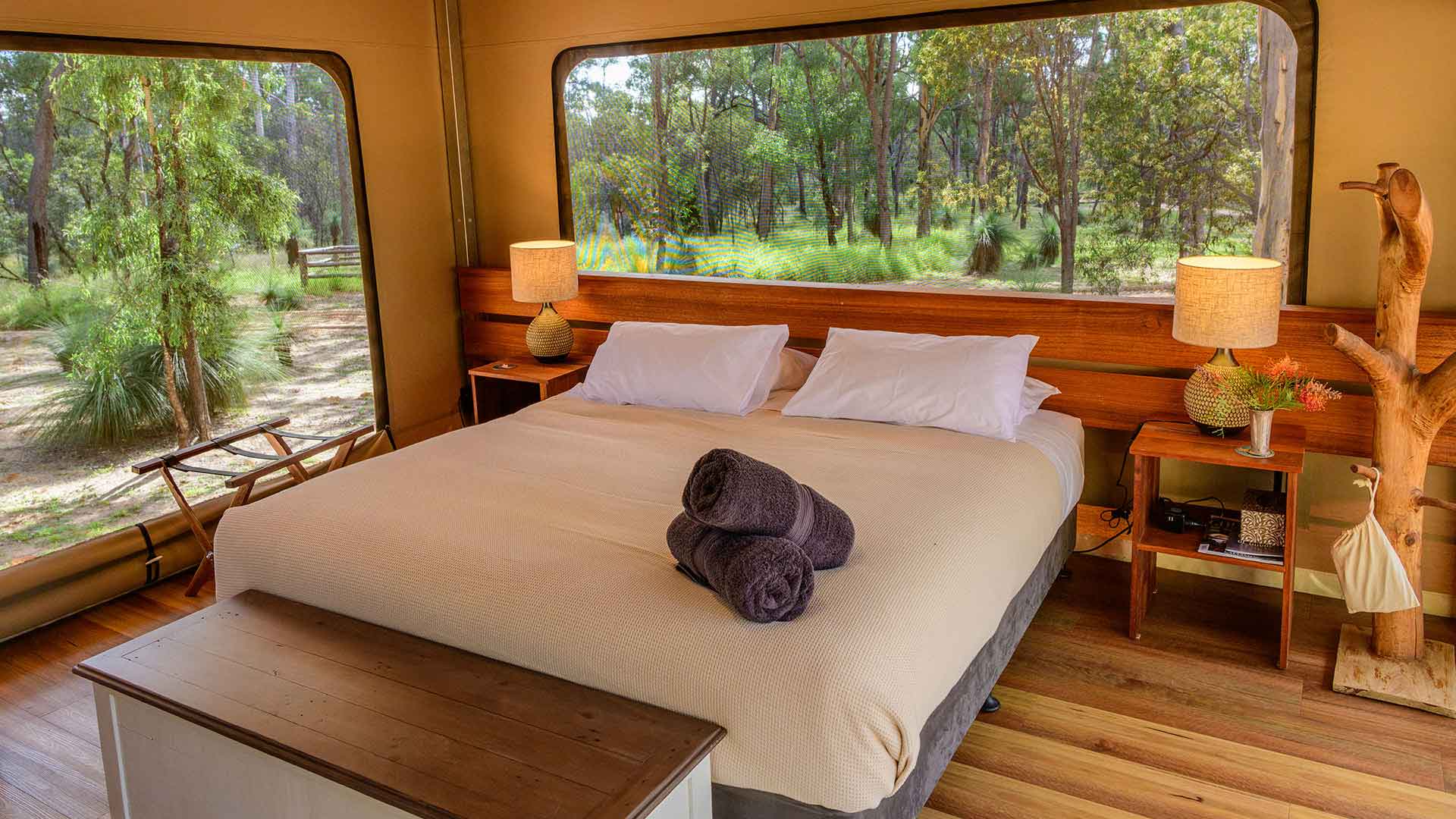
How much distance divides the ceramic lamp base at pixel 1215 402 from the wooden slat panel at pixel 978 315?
0.26 m

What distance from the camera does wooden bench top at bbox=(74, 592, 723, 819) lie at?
73.3 inches

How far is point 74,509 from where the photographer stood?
147 inches

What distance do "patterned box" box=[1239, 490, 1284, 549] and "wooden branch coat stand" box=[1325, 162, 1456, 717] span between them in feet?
0.82

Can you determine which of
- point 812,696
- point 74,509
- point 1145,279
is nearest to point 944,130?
point 1145,279

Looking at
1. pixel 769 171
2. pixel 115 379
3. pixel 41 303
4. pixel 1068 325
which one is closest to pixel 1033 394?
pixel 1068 325

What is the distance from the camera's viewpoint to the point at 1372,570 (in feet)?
9.42

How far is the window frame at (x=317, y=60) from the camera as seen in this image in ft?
11.5

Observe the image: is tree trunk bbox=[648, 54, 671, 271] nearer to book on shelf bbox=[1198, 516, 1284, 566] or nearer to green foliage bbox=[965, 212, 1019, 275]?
green foliage bbox=[965, 212, 1019, 275]

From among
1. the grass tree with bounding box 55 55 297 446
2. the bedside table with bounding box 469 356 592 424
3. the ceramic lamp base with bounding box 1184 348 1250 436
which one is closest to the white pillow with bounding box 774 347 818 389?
the bedside table with bounding box 469 356 592 424

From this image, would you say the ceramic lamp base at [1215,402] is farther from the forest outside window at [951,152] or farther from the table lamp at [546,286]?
the table lamp at [546,286]

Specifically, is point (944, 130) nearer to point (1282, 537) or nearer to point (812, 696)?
point (1282, 537)

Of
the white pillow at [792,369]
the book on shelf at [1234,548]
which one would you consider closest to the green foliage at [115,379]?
the white pillow at [792,369]

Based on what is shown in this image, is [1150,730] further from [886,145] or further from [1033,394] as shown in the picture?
[886,145]

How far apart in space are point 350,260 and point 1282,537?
3638 millimetres
